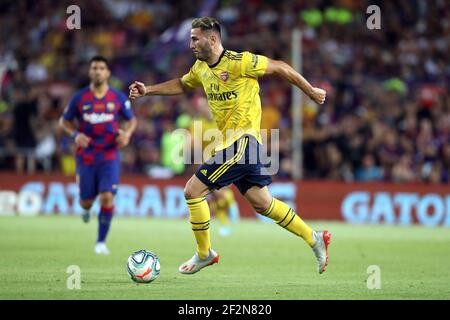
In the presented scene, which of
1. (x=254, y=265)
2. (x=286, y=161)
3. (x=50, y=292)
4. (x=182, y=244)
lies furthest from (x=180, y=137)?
(x=50, y=292)

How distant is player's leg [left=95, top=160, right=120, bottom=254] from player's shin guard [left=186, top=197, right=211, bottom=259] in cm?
313

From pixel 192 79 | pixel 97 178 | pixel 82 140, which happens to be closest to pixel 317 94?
pixel 192 79

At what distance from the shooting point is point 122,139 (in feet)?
43.6

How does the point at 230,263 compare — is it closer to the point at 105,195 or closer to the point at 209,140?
the point at 105,195

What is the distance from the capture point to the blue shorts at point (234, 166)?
9.76 meters

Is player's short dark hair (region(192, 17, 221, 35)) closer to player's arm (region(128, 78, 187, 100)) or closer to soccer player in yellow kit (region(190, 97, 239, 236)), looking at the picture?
player's arm (region(128, 78, 187, 100))

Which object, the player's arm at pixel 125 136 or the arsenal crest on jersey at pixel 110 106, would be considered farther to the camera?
the arsenal crest on jersey at pixel 110 106

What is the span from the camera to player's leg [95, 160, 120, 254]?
13055 mm

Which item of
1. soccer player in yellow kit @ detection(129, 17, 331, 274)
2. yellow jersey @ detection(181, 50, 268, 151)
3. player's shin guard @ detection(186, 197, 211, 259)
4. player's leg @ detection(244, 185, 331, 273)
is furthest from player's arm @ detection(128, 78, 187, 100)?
player's leg @ detection(244, 185, 331, 273)

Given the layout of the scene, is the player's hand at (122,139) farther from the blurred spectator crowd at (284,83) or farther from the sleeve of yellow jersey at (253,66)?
the blurred spectator crowd at (284,83)

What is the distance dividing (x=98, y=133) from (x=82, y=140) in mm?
314

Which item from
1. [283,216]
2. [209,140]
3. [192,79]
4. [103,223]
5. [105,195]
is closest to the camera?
[283,216]

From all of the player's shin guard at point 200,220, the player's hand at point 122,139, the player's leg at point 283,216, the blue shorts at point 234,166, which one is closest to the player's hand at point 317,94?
the blue shorts at point 234,166

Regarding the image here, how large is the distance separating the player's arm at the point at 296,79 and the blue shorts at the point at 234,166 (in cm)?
73
